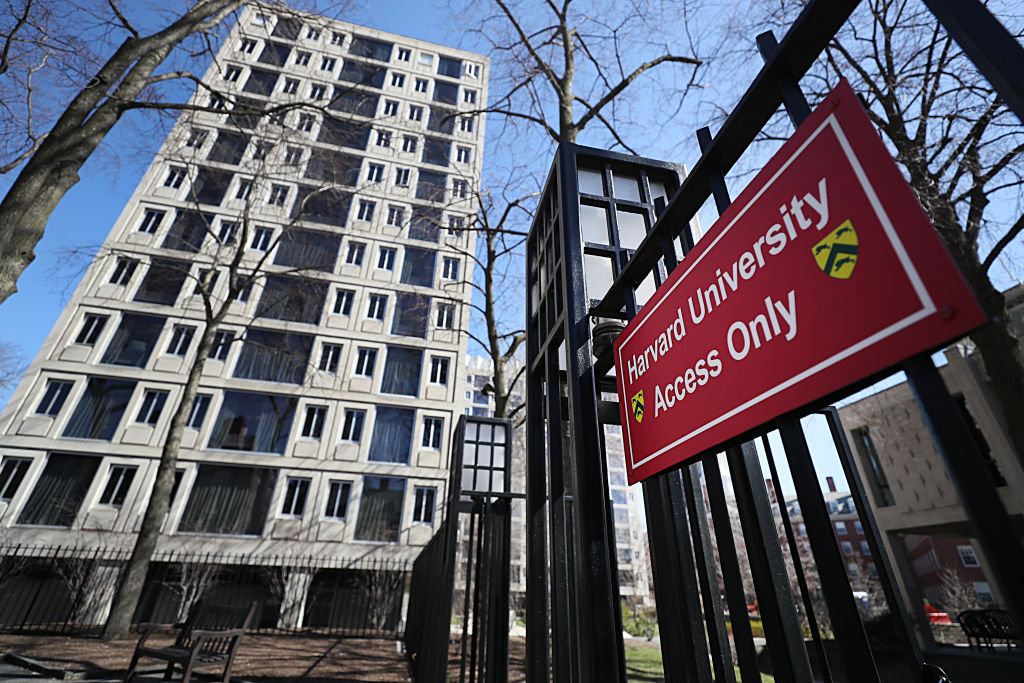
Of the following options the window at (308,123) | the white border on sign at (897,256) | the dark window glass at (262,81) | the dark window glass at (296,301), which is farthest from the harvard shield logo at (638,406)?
the dark window glass at (262,81)

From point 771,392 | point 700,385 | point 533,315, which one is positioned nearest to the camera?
point 771,392

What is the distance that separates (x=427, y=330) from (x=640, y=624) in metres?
13.9

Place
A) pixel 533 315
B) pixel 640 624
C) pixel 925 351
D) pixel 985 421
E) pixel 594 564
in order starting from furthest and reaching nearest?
pixel 640 624 < pixel 985 421 < pixel 533 315 < pixel 594 564 < pixel 925 351

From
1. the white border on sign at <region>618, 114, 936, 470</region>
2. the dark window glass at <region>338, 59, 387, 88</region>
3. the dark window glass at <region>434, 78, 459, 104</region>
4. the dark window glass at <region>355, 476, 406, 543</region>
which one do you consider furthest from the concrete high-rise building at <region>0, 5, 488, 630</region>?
the white border on sign at <region>618, 114, 936, 470</region>

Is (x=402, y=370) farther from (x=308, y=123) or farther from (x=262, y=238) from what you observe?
(x=308, y=123)

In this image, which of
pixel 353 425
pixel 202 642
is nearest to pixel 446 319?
pixel 353 425

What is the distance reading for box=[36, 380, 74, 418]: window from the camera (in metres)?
16.1

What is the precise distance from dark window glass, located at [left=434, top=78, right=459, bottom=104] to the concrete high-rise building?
552 cm

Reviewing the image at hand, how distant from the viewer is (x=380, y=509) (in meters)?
17.1

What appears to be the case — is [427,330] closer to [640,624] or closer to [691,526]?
[640,624]

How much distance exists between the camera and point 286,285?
818 inches

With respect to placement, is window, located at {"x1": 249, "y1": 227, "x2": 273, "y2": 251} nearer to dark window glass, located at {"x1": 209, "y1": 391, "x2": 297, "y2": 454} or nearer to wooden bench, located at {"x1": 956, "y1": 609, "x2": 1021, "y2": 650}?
dark window glass, located at {"x1": 209, "y1": 391, "x2": 297, "y2": 454}

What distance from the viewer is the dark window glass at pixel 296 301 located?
778 inches

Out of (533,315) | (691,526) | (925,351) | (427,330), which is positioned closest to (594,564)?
(691,526)
